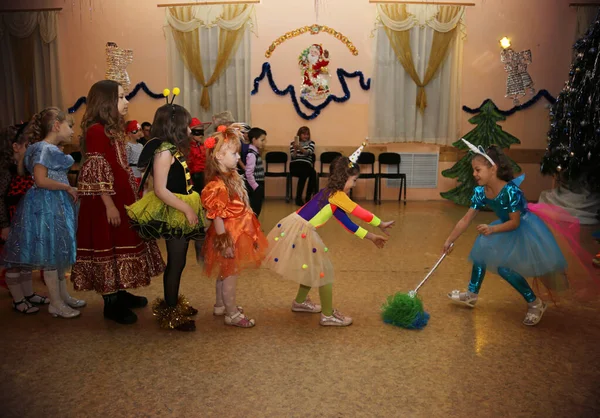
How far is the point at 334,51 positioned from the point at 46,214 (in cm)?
725

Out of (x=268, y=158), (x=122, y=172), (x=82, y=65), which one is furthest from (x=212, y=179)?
(x=82, y=65)

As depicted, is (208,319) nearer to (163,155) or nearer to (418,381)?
(163,155)

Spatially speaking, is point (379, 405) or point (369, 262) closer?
point (379, 405)

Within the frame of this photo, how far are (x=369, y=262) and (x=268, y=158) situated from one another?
505cm

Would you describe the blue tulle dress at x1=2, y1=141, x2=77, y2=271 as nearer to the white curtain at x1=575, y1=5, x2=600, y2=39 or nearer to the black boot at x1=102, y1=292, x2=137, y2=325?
the black boot at x1=102, y1=292, x2=137, y2=325

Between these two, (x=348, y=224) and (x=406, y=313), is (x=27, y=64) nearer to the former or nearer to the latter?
(x=348, y=224)

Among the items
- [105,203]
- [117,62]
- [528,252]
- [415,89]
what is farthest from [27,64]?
[528,252]

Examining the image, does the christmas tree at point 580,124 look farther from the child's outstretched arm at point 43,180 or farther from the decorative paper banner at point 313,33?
the child's outstretched arm at point 43,180

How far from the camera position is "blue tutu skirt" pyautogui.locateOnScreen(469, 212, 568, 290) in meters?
3.54

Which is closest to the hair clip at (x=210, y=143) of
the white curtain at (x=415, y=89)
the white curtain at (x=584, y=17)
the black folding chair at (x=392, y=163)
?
the black folding chair at (x=392, y=163)

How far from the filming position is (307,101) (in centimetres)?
985

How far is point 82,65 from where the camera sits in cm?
995

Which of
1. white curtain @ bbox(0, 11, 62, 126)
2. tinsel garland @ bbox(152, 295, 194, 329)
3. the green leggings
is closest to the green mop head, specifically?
the green leggings

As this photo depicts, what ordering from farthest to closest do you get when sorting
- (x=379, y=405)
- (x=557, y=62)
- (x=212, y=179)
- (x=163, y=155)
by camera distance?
(x=557, y=62), (x=212, y=179), (x=163, y=155), (x=379, y=405)
